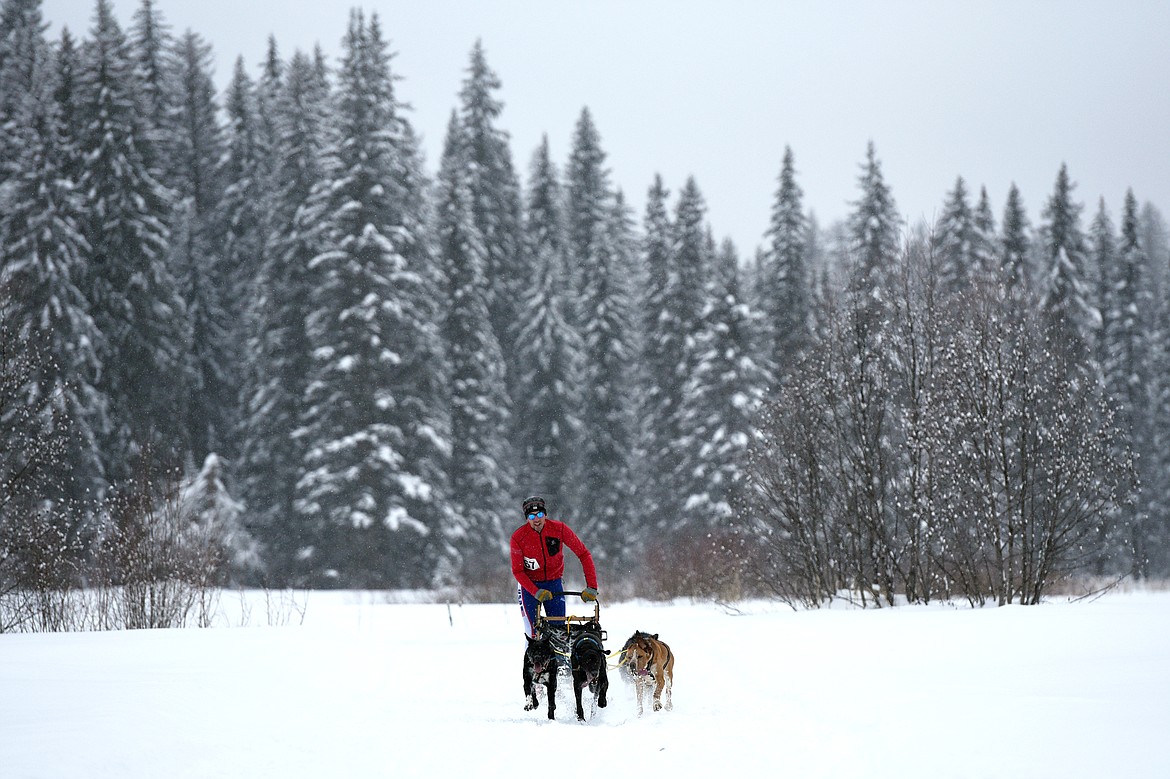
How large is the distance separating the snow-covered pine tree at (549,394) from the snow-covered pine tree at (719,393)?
628 centimetres

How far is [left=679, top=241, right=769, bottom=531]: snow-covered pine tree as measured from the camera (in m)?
37.3

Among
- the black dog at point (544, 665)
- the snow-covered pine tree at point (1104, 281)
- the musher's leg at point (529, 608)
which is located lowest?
the black dog at point (544, 665)

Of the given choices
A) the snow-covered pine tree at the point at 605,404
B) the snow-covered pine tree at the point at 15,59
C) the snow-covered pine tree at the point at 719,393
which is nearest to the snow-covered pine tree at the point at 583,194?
the snow-covered pine tree at the point at 605,404

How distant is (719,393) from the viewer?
3812cm

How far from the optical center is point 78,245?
32.3 m

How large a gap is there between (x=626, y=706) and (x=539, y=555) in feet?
5.39

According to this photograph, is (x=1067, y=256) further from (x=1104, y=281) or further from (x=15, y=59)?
(x=15, y=59)

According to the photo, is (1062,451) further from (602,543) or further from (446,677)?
(602,543)

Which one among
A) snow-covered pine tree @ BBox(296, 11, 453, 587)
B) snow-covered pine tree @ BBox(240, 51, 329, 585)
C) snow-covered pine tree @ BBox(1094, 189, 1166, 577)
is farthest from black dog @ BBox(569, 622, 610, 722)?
snow-covered pine tree @ BBox(1094, 189, 1166, 577)

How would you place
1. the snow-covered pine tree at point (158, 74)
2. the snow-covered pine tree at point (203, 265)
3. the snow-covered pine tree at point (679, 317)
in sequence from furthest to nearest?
the snow-covered pine tree at point (679, 317) < the snow-covered pine tree at point (158, 74) < the snow-covered pine tree at point (203, 265)

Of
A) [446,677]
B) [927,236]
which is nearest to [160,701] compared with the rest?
[446,677]

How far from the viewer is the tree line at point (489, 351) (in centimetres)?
1728

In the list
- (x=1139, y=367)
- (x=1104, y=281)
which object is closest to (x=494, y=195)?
(x=1104, y=281)

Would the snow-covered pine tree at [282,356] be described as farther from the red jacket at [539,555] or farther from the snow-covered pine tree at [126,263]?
the red jacket at [539,555]
